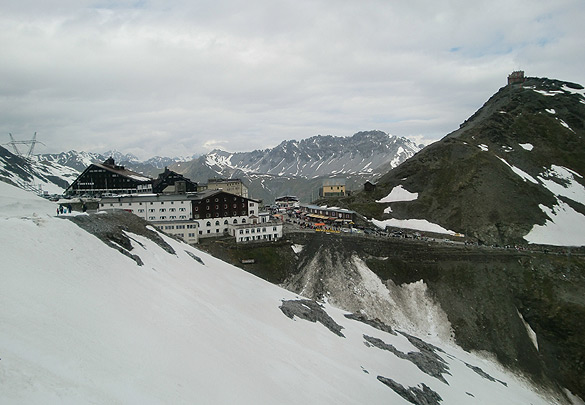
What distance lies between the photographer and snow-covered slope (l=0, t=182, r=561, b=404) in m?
15.5

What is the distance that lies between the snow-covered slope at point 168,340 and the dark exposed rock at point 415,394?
0.39 feet

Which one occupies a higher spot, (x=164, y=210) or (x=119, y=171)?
(x=119, y=171)

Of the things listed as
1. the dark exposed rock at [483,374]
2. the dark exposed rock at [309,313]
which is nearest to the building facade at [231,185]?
the dark exposed rock at [309,313]

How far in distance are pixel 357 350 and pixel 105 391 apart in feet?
90.9

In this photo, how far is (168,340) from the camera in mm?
21750

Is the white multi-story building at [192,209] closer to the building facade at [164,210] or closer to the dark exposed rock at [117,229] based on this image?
the building facade at [164,210]

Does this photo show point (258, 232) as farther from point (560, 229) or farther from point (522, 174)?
point (522, 174)

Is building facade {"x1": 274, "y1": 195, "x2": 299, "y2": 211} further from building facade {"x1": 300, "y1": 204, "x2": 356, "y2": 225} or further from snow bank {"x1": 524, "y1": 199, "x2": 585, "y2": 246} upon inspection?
snow bank {"x1": 524, "y1": 199, "x2": 585, "y2": 246}

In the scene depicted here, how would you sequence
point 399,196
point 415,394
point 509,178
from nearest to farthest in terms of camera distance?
point 415,394, point 509,178, point 399,196

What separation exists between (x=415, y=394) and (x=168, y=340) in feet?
77.7

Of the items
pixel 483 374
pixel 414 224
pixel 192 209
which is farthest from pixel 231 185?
pixel 483 374

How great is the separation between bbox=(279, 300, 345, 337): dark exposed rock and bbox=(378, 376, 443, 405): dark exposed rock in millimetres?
8097

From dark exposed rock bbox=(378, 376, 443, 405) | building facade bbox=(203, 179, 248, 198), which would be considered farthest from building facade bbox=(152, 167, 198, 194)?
dark exposed rock bbox=(378, 376, 443, 405)

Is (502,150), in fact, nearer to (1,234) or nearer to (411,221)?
(411,221)
